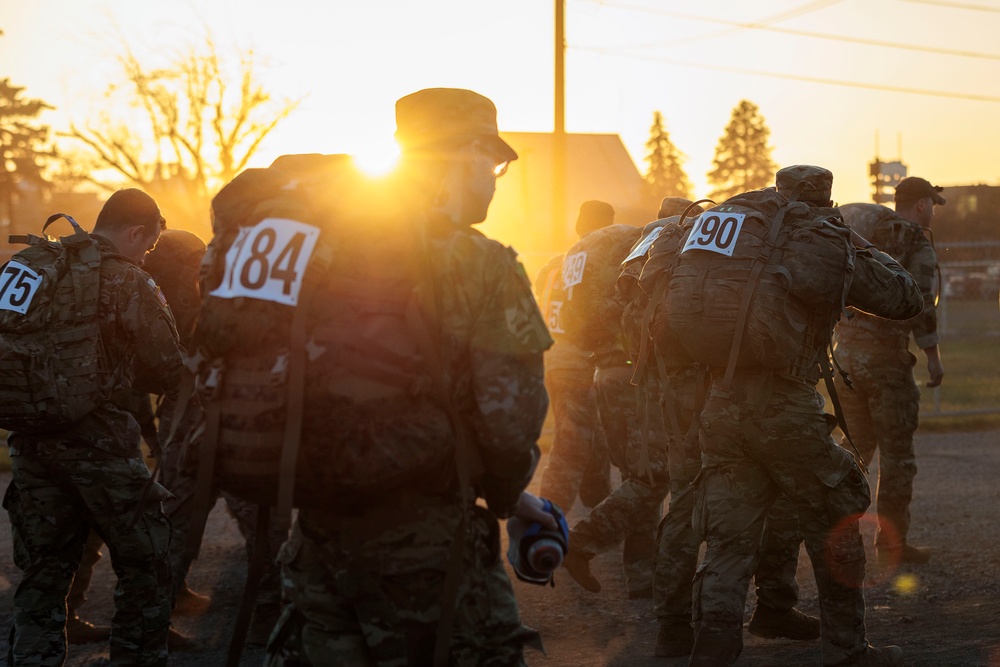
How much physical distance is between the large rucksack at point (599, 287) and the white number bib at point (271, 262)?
417 centimetres

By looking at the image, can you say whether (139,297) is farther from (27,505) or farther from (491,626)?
(491,626)

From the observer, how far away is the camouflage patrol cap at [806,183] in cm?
463

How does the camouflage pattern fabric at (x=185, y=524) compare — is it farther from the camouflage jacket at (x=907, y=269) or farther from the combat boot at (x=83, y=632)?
the camouflage jacket at (x=907, y=269)

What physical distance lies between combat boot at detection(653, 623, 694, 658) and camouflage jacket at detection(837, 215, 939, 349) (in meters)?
2.36

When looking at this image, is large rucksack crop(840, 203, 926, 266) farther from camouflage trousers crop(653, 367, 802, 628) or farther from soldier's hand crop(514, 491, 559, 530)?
soldier's hand crop(514, 491, 559, 530)

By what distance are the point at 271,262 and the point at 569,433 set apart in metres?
4.87

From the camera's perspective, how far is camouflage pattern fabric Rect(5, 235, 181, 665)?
421cm

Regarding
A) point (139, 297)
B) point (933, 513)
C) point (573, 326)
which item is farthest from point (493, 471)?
point (933, 513)

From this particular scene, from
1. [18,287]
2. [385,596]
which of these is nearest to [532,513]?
[385,596]

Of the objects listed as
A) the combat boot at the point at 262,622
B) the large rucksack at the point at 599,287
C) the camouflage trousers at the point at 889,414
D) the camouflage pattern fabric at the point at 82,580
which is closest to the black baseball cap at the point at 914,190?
the camouflage trousers at the point at 889,414

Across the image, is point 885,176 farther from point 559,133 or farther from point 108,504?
point 108,504

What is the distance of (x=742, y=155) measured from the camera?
7600 cm

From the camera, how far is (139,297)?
4.39m

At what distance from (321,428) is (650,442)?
12.9ft
